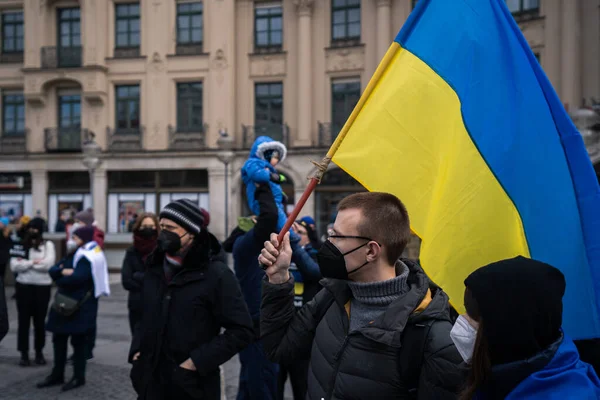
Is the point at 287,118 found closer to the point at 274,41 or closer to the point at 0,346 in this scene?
the point at 274,41

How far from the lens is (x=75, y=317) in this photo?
242 inches

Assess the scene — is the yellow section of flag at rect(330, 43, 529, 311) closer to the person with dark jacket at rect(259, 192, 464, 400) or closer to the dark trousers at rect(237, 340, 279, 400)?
the person with dark jacket at rect(259, 192, 464, 400)

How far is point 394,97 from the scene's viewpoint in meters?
2.88

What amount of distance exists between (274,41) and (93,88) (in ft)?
28.9

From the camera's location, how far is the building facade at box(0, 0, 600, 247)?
1015 inches

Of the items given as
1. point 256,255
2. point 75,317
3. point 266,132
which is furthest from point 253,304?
point 266,132

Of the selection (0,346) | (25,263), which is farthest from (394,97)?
(0,346)

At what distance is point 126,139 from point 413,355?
88.1 feet

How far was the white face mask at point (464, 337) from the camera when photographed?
72.7 inches

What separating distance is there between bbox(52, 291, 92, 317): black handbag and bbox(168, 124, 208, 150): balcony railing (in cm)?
2081

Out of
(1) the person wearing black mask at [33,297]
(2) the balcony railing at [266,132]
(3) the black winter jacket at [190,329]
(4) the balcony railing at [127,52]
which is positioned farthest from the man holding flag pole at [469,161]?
(4) the balcony railing at [127,52]

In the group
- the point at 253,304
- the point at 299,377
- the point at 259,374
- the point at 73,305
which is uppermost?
the point at 253,304

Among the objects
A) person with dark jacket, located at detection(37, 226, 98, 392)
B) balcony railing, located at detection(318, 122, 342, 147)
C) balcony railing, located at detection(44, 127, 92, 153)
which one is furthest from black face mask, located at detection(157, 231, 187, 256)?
balcony railing, located at detection(44, 127, 92, 153)

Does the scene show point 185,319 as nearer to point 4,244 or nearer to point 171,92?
point 4,244
